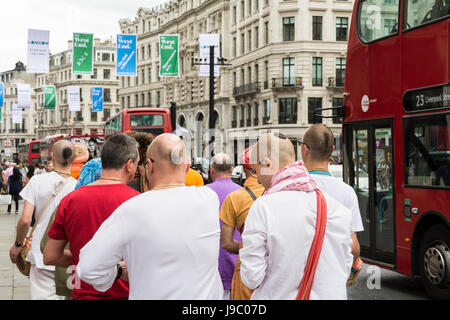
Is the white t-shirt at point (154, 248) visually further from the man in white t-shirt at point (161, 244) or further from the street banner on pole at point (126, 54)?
the street banner on pole at point (126, 54)

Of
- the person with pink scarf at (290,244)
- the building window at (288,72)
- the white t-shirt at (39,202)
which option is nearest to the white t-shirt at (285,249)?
the person with pink scarf at (290,244)

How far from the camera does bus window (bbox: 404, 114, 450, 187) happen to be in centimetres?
734

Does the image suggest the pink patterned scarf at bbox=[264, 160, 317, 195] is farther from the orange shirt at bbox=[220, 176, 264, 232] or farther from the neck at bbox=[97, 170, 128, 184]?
the orange shirt at bbox=[220, 176, 264, 232]

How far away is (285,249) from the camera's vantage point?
2953 millimetres

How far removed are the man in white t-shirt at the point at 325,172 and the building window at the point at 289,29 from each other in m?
47.4

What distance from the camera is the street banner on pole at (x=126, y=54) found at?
23.9 metres

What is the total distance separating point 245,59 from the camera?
5638 centimetres

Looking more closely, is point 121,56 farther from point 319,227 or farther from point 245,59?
point 245,59

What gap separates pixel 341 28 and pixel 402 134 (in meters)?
44.4

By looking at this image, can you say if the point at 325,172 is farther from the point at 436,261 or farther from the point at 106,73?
the point at 106,73
